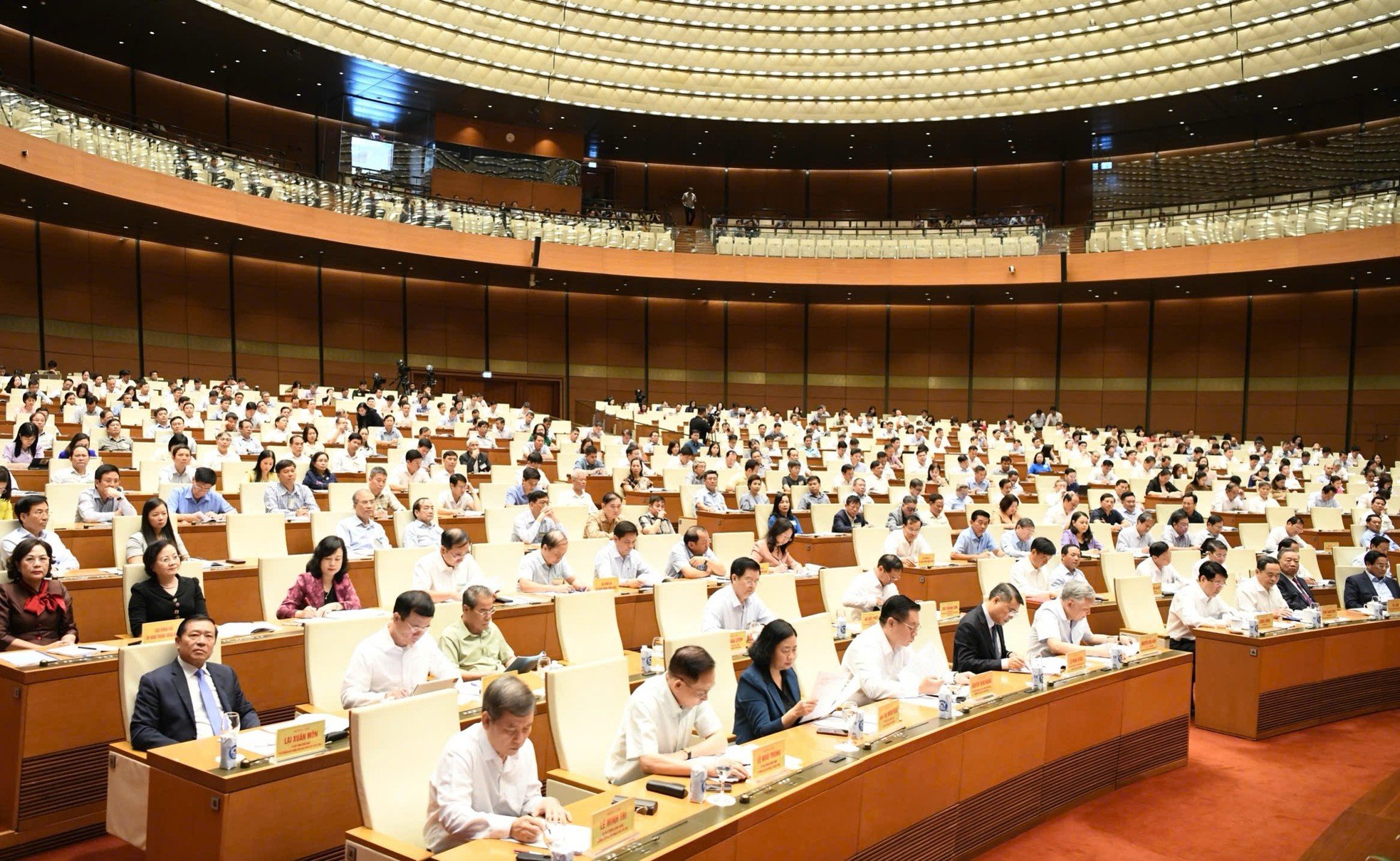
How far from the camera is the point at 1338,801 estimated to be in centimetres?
561

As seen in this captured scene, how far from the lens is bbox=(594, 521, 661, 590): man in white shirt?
712 centimetres

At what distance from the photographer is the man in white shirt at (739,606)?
5879mm

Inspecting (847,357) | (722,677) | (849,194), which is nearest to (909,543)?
(722,677)

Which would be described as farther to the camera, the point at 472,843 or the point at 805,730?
the point at 805,730

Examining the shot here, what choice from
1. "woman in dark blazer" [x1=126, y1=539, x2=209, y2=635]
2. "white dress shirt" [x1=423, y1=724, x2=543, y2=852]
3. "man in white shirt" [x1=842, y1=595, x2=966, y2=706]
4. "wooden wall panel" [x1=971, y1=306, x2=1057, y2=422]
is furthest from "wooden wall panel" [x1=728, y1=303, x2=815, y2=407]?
"white dress shirt" [x1=423, y1=724, x2=543, y2=852]

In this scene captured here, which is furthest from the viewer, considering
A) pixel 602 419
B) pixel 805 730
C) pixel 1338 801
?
pixel 602 419

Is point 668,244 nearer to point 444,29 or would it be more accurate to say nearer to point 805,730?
point 444,29

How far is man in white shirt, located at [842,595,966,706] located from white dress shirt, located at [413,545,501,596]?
246 cm

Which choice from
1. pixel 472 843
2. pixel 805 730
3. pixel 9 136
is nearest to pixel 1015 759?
pixel 805 730

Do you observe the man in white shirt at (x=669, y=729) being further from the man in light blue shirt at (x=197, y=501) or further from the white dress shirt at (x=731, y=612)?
the man in light blue shirt at (x=197, y=501)

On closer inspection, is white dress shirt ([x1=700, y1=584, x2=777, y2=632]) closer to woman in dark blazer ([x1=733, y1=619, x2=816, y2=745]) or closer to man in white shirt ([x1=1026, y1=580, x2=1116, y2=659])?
woman in dark blazer ([x1=733, y1=619, x2=816, y2=745])

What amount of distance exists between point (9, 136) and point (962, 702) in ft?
49.0

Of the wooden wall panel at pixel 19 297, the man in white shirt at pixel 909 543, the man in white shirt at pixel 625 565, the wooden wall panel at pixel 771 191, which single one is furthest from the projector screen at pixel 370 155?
the man in white shirt at pixel 625 565

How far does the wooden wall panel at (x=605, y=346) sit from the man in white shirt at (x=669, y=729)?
911 inches
